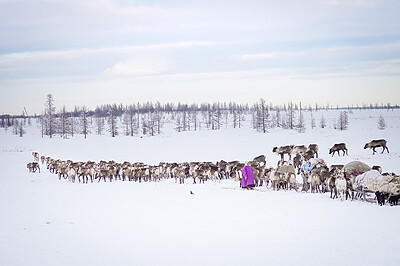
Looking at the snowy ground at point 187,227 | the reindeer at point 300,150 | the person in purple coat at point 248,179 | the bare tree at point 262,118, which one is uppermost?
the bare tree at point 262,118

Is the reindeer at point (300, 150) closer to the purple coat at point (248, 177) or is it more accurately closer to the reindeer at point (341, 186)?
the purple coat at point (248, 177)

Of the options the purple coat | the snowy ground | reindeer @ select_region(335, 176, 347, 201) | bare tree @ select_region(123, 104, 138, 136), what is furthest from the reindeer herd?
bare tree @ select_region(123, 104, 138, 136)

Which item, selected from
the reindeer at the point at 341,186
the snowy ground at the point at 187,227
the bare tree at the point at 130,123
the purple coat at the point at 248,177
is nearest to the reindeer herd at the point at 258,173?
the reindeer at the point at 341,186

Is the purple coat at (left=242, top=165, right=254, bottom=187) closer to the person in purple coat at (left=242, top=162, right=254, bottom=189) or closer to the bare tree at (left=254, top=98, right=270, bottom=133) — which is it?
the person in purple coat at (left=242, top=162, right=254, bottom=189)

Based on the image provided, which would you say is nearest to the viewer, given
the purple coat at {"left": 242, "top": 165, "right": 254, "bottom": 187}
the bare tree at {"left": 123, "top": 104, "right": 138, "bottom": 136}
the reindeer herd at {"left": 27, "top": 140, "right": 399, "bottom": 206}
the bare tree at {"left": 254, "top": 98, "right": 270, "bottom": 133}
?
the reindeer herd at {"left": 27, "top": 140, "right": 399, "bottom": 206}

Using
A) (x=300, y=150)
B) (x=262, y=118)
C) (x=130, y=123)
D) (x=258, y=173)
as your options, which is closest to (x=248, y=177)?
(x=258, y=173)

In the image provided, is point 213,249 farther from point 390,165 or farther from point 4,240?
point 390,165

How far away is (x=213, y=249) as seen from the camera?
345 inches

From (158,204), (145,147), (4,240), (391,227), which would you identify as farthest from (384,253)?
(145,147)

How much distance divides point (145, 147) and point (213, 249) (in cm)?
3916

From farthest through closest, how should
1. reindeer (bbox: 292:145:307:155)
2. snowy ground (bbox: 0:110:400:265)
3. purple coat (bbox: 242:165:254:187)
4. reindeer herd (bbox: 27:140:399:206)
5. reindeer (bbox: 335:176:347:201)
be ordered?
reindeer (bbox: 292:145:307:155), purple coat (bbox: 242:165:254:187), reindeer herd (bbox: 27:140:399:206), reindeer (bbox: 335:176:347:201), snowy ground (bbox: 0:110:400:265)

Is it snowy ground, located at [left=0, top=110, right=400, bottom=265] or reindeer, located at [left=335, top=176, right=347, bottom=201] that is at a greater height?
reindeer, located at [left=335, top=176, right=347, bottom=201]

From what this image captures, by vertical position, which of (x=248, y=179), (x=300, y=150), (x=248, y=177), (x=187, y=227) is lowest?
(x=187, y=227)

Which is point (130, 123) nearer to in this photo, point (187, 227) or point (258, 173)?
point (258, 173)
